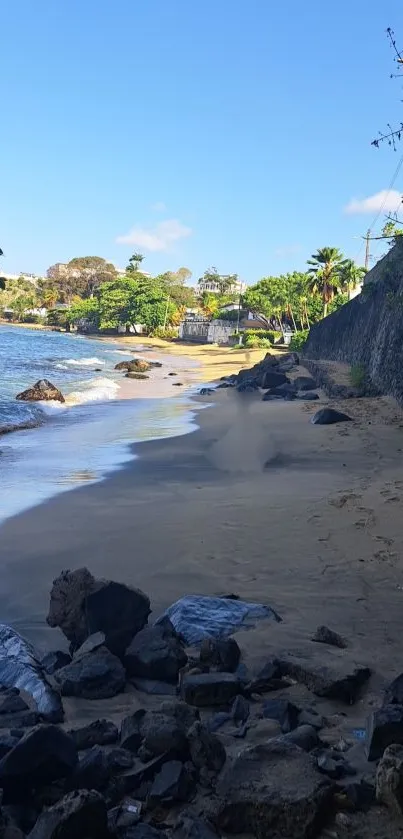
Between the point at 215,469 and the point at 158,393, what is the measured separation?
1820cm

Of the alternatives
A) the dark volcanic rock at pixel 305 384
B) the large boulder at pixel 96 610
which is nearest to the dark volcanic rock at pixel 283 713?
the large boulder at pixel 96 610

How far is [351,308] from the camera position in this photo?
105 feet

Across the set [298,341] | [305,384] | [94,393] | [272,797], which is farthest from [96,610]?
[298,341]

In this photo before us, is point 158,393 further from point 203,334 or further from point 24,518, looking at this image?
point 203,334

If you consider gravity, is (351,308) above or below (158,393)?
above

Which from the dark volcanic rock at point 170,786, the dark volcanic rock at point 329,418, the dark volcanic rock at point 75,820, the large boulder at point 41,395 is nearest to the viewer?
the dark volcanic rock at point 75,820

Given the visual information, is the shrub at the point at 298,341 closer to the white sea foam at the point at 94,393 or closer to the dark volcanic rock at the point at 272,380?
the dark volcanic rock at the point at 272,380

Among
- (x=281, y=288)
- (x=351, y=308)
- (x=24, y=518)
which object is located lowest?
(x=24, y=518)

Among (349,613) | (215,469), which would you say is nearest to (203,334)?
(215,469)

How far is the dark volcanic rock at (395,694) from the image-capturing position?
127 inches

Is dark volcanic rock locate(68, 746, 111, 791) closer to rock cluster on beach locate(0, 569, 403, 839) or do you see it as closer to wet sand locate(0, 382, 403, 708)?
rock cluster on beach locate(0, 569, 403, 839)

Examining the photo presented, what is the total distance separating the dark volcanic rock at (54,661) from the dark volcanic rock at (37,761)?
1.06 m

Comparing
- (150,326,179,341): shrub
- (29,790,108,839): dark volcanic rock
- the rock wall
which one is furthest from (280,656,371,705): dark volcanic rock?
(150,326,179,341): shrub

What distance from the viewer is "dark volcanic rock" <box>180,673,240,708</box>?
3457mm
